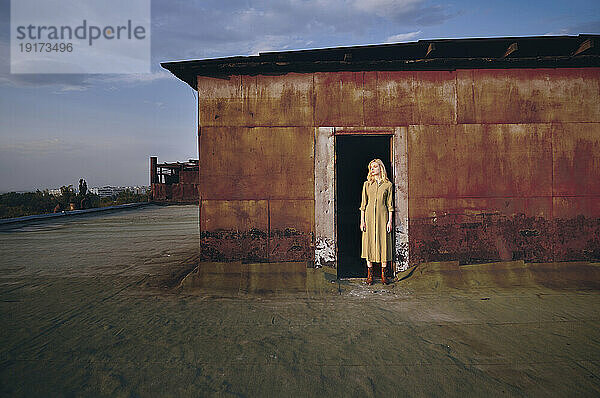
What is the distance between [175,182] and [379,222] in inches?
1118

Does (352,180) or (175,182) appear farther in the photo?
(175,182)

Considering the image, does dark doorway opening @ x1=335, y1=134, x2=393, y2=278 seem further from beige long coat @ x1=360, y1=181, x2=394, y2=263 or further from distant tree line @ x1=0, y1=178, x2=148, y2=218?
distant tree line @ x1=0, y1=178, x2=148, y2=218

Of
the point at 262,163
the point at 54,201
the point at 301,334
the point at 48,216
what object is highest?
the point at 262,163

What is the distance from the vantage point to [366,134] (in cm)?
596

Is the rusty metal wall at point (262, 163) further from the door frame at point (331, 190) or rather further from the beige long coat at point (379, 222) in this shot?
the beige long coat at point (379, 222)

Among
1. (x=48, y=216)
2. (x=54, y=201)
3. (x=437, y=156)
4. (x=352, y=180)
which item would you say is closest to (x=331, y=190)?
(x=437, y=156)

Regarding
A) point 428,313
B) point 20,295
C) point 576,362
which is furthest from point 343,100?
point 20,295

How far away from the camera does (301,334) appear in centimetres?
394

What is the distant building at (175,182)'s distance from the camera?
1173 inches

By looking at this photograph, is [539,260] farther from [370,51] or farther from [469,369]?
[370,51]

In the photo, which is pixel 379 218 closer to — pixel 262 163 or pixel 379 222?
pixel 379 222

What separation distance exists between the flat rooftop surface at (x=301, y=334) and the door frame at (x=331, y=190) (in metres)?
0.42

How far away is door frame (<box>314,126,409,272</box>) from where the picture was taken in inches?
234

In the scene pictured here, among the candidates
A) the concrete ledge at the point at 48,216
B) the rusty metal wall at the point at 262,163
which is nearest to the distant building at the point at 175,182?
the concrete ledge at the point at 48,216
